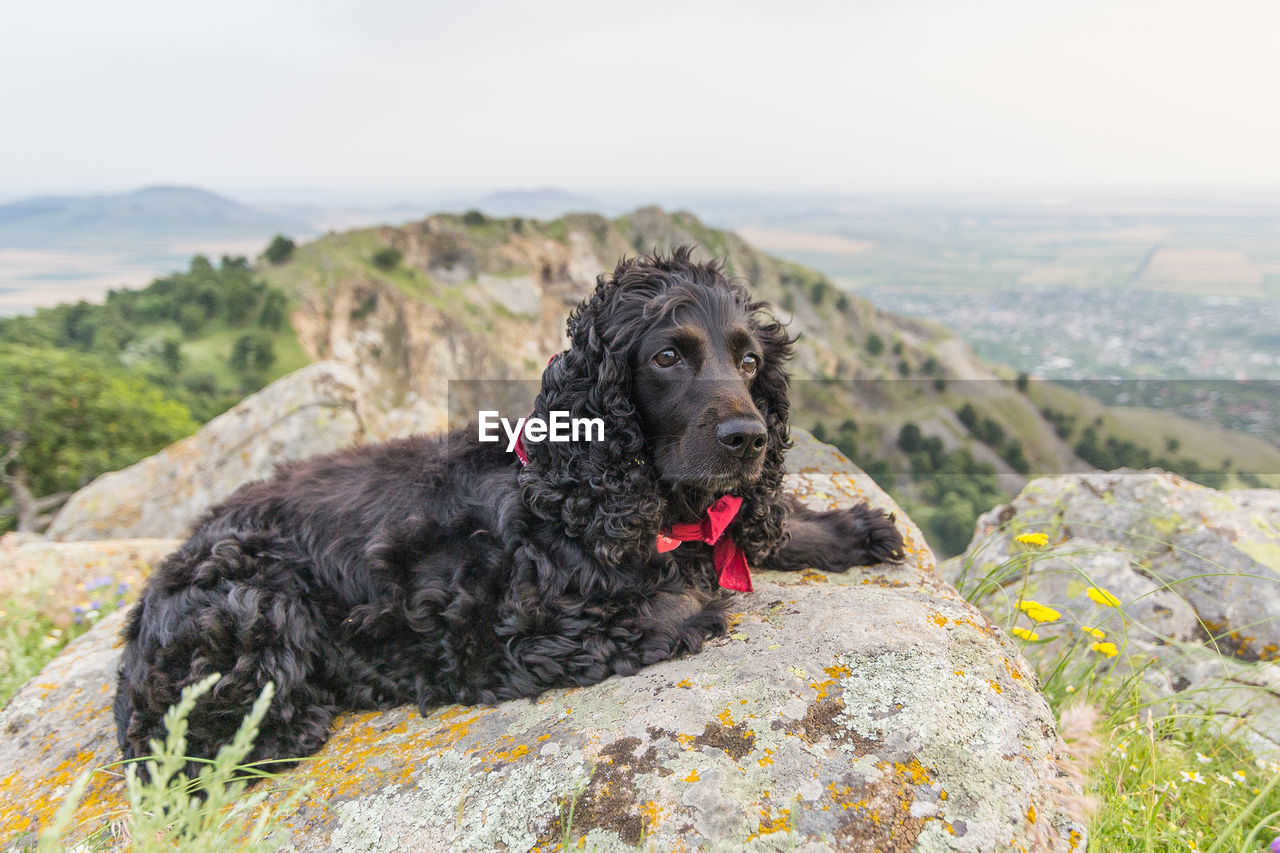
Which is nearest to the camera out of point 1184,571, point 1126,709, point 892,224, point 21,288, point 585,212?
point 1126,709

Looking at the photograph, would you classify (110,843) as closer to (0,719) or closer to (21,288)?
(0,719)

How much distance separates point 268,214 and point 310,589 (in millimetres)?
206244

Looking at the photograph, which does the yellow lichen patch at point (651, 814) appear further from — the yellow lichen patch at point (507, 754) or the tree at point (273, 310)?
the tree at point (273, 310)

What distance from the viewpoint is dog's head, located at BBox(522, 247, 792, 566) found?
10.9ft

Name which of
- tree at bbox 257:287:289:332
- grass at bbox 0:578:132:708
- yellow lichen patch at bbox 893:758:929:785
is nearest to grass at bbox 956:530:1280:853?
yellow lichen patch at bbox 893:758:929:785

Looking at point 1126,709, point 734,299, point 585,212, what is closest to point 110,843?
point 734,299

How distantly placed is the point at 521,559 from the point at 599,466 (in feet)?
2.15

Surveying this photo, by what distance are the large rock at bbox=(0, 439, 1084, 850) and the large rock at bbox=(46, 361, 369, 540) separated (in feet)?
22.9

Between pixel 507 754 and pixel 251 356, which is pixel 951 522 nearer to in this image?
pixel 507 754

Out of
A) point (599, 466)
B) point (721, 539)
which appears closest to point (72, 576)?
point (599, 466)

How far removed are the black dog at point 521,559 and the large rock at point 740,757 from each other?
22 cm

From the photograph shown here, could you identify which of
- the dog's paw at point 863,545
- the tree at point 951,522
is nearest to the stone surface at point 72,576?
the dog's paw at point 863,545

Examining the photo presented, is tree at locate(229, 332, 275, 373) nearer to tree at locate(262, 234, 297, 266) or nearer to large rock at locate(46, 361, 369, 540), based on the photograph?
tree at locate(262, 234, 297, 266)

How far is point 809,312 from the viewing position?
129875mm
